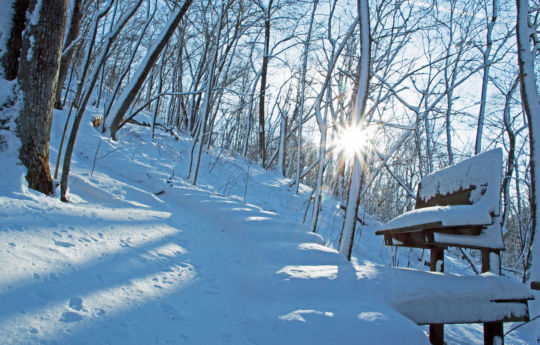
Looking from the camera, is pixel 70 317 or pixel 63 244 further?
pixel 63 244

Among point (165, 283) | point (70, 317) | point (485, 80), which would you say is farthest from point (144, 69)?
point (485, 80)

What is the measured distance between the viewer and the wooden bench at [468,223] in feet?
6.63

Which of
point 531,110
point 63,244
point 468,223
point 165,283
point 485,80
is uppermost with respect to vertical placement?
point 485,80

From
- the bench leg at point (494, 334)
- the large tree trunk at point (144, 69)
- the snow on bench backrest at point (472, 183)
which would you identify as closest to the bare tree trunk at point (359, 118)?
the snow on bench backrest at point (472, 183)

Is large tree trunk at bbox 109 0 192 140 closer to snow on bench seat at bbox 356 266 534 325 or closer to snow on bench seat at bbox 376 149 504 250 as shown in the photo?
snow on bench seat at bbox 376 149 504 250

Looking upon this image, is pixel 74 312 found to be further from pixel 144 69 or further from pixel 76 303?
pixel 144 69

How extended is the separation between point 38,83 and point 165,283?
1.96 meters

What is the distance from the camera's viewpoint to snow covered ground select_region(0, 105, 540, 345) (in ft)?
4.00

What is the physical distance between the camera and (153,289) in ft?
5.51

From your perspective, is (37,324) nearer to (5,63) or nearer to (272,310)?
(272,310)

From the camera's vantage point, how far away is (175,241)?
8.75 ft

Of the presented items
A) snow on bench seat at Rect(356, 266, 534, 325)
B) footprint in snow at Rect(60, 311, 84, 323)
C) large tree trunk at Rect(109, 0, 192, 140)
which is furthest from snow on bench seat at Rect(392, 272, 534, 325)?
large tree trunk at Rect(109, 0, 192, 140)

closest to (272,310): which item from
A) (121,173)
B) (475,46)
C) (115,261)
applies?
(115,261)

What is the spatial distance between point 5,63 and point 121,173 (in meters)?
2.80
